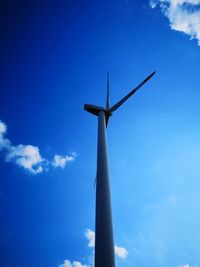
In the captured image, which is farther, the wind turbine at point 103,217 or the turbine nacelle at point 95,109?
the turbine nacelle at point 95,109

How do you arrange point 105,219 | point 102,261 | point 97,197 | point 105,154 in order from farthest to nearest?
1. point 105,154
2. point 97,197
3. point 105,219
4. point 102,261

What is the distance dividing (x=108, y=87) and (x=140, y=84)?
5.55m

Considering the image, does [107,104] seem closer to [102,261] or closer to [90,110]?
[90,110]

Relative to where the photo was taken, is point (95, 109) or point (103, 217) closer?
point (103, 217)

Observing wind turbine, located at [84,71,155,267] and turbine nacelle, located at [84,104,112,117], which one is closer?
wind turbine, located at [84,71,155,267]

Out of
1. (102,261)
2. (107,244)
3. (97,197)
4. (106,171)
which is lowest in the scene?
(102,261)

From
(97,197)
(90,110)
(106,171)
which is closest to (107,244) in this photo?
(97,197)

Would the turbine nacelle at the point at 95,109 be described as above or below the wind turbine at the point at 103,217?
above

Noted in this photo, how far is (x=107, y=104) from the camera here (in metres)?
23.4

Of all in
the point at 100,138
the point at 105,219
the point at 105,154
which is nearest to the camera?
the point at 105,219

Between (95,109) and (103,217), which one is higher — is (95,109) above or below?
above

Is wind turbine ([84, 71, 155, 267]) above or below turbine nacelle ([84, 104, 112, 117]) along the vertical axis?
below

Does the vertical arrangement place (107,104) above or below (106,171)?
above

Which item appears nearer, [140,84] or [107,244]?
[107,244]
